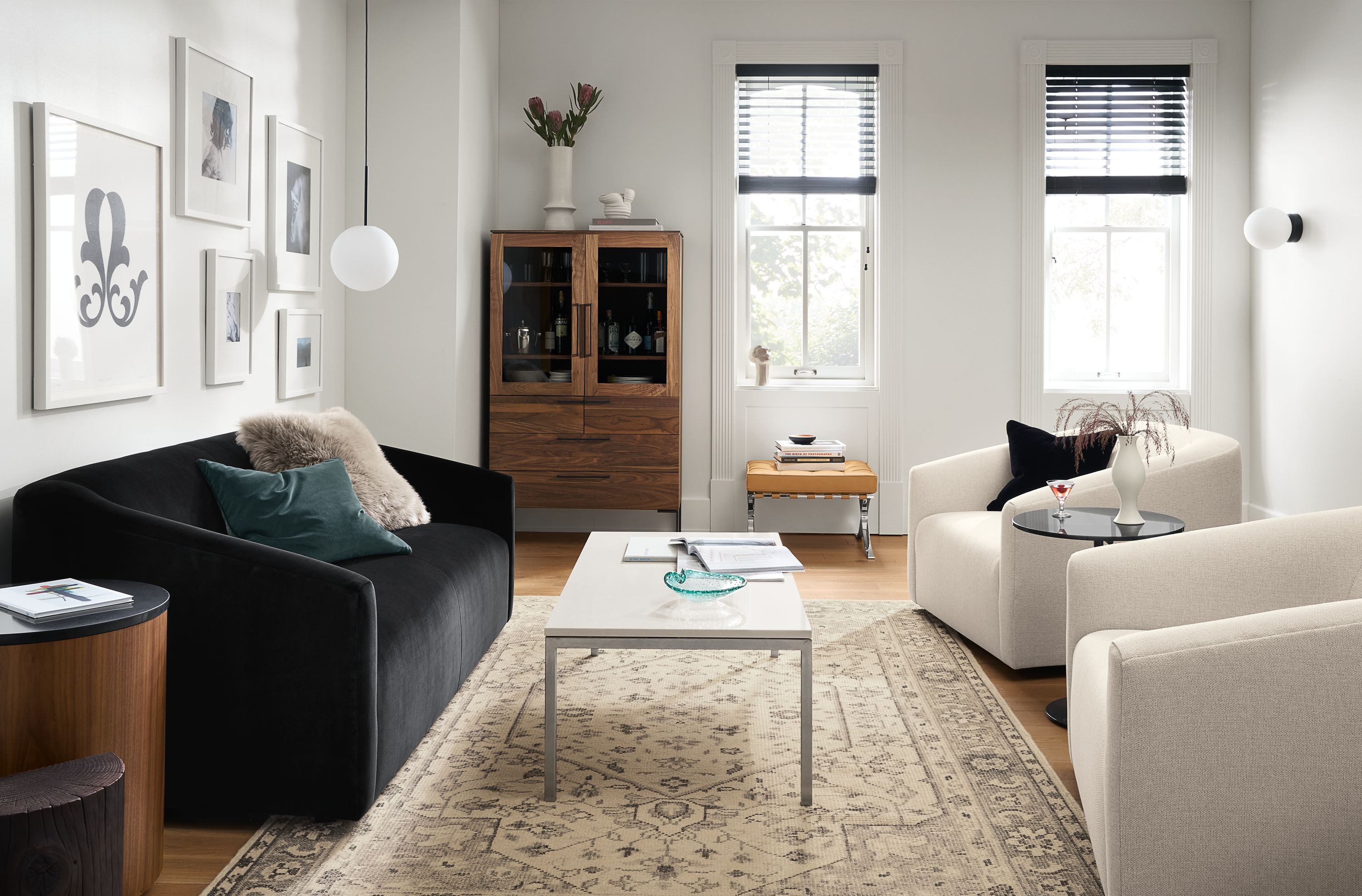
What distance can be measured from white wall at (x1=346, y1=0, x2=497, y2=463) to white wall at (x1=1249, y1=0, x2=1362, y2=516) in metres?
4.09

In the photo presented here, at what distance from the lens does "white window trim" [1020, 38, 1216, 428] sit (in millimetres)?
5551

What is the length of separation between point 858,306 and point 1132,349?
5.12ft

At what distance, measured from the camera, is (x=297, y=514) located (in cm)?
288

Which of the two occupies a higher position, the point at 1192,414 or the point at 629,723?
the point at 1192,414

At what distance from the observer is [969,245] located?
5652 millimetres

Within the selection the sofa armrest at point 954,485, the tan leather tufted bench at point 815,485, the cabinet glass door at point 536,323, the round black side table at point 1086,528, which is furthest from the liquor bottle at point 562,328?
the round black side table at point 1086,528

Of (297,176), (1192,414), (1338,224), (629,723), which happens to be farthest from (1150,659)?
(1192,414)

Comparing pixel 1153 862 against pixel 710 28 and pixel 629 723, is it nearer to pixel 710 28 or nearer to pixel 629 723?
pixel 629 723

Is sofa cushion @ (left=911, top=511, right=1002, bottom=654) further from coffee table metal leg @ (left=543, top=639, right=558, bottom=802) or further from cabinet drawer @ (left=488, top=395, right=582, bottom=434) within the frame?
cabinet drawer @ (left=488, top=395, right=582, bottom=434)

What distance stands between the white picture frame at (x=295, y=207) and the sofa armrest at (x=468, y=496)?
0.97 meters

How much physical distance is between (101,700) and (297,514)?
107 cm

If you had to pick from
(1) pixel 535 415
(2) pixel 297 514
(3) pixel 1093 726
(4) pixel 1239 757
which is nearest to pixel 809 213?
(1) pixel 535 415

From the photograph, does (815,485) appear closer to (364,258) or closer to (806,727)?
(364,258)

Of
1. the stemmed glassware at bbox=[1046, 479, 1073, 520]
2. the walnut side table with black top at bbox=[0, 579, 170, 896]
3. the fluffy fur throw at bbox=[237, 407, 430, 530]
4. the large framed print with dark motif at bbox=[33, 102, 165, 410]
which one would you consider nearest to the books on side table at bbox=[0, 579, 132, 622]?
the walnut side table with black top at bbox=[0, 579, 170, 896]
